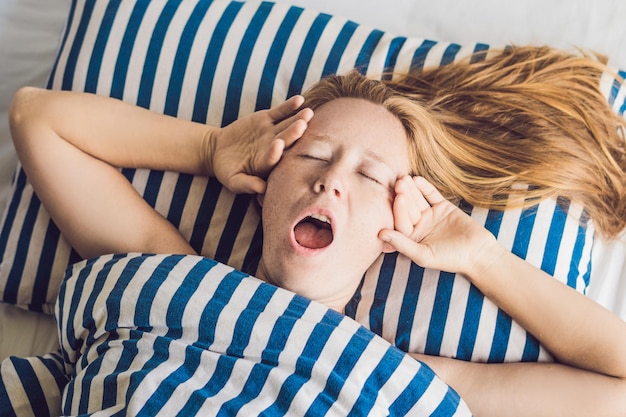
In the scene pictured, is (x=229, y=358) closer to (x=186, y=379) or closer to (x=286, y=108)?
(x=186, y=379)

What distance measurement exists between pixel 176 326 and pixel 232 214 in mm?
324

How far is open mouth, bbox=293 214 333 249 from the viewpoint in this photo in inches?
48.6

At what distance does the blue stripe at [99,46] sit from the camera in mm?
1525

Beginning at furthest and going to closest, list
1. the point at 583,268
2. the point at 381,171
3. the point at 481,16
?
the point at 481,16
the point at 583,268
the point at 381,171

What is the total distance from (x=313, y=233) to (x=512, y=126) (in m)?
0.45

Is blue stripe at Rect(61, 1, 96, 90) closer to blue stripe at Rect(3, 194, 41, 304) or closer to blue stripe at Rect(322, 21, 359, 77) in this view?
blue stripe at Rect(3, 194, 41, 304)

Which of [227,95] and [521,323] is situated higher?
[227,95]

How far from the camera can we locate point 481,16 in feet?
5.53

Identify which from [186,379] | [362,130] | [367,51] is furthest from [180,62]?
[186,379]

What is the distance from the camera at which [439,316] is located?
1302 mm

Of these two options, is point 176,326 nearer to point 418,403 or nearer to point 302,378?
point 302,378

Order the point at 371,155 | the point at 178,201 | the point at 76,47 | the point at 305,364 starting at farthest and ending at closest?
1. the point at 76,47
2. the point at 178,201
3. the point at 371,155
4. the point at 305,364

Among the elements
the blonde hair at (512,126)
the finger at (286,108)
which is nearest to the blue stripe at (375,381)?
the blonde hair at (512,126)

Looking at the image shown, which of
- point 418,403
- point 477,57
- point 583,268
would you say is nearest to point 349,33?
point 477,57
